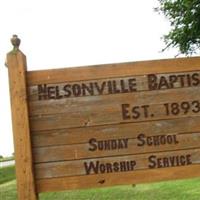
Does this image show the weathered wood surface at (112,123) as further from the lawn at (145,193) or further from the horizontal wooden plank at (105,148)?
the lawn at (145,193)

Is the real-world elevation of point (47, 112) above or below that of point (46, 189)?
above

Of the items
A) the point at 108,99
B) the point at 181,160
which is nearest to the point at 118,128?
the point at 108,99

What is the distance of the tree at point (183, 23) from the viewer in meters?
29.3

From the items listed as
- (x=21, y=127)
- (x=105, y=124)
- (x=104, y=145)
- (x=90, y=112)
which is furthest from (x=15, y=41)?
(x=104, y=145)

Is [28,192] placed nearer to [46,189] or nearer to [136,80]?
[46,189]

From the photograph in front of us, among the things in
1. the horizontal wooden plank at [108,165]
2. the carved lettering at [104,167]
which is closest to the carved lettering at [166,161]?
the horizontal wooden plank at [108,165]

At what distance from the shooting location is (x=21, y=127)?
20.5 feet

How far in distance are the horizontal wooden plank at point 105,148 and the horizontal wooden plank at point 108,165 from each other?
0.04 meters

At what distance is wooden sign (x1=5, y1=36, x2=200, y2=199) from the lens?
6.25 metres

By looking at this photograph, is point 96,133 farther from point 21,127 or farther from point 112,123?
point 21,127

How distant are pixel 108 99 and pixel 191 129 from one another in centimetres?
91

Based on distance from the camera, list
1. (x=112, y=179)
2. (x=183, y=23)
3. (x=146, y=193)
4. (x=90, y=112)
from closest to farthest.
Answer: (x=112, y=179) < (x=90, y=112) < (x=146, y=193) < (x=183, y=23)

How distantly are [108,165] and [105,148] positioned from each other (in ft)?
0.57

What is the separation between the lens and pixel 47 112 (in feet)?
20.7
